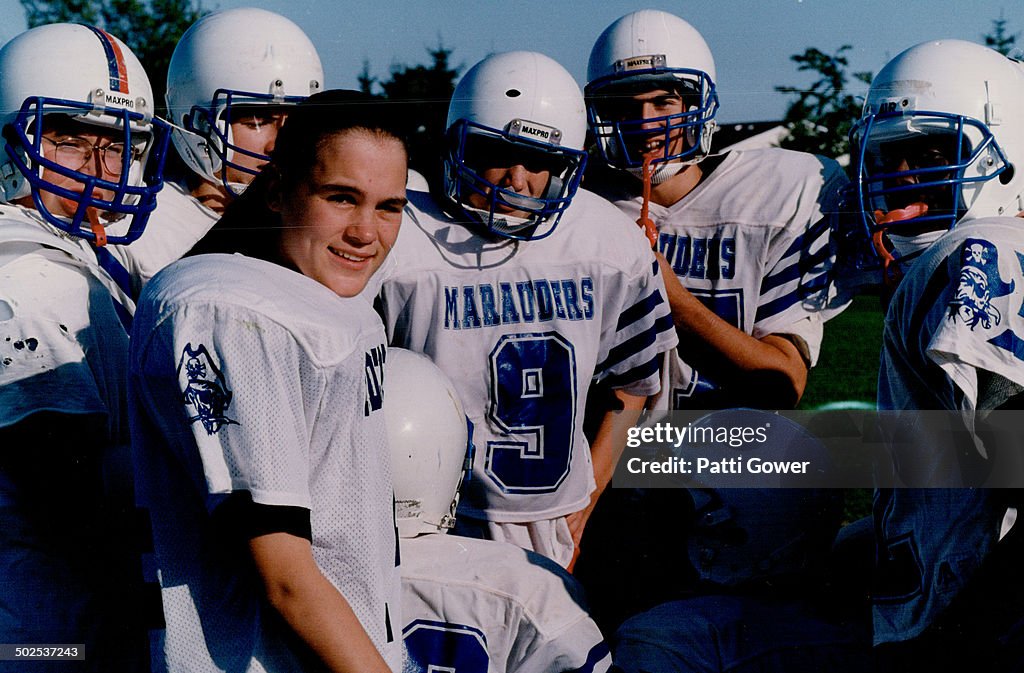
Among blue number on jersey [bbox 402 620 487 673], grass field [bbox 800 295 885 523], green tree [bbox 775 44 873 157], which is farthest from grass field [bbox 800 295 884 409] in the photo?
blue number on jersey [bbox 402 620 487 673]

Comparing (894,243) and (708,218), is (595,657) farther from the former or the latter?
(708,218)

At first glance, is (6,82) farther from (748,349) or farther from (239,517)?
(748,349)

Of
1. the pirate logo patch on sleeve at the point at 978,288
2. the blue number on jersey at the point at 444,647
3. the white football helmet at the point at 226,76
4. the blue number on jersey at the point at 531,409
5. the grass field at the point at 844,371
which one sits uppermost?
the white football helmet at the point at 226,76

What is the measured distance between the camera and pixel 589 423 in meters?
2.71

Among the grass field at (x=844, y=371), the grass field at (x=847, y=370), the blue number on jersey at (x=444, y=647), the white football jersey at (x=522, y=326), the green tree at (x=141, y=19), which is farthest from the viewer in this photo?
the grass field at (x=844, y=371)

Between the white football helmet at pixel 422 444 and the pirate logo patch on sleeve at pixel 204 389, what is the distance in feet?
2.24

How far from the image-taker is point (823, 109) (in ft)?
9.23

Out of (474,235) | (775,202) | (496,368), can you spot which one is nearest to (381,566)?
(496,368)

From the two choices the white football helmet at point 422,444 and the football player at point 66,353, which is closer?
the football player at point 66,353

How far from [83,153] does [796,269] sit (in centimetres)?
168

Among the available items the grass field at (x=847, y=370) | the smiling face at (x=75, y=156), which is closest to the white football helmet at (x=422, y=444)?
the smiling face at (x=75, y=156)

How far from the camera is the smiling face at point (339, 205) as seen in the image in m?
1.55

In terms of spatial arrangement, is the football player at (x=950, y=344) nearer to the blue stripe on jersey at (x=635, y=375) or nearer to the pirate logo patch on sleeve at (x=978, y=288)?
the pirate logo patch on sleeve at (x=978, y=288)

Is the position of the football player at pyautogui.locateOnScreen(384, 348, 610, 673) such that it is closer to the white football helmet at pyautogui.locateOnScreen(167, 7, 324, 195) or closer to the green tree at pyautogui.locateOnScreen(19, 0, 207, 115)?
the white football helmet at pyautogui.locateOnScreen(167, 7, 324, 195)
